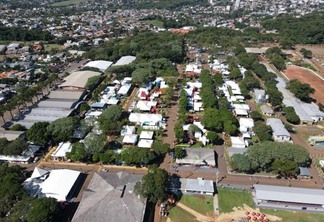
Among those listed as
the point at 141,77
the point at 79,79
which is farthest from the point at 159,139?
the point at 79,79

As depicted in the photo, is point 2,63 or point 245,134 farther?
point 2,63

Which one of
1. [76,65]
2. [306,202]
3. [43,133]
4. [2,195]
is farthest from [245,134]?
[76,65]

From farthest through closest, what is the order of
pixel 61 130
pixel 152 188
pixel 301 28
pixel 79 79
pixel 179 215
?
1. pixel 301 28
2. pixel 79 79
3. pixel 61 130
4. pixel 179 215
5. pixel 152 188

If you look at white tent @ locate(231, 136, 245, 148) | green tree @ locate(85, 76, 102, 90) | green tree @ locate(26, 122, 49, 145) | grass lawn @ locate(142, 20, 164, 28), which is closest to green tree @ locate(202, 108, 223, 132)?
white tent @ locate(231, 136, 245, 148)

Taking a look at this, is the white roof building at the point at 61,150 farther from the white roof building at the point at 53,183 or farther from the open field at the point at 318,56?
the open field at the point at 318,56

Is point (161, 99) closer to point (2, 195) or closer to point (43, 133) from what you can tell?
point (43, 133)

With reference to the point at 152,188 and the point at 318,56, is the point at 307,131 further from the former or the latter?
the point at 318,56

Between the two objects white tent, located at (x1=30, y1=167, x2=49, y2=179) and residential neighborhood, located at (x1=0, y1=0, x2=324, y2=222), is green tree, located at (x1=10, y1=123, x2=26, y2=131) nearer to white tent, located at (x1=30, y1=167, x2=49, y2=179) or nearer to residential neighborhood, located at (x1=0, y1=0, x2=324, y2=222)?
residential neighborhood, located at (x1=0, y1=0, x2=324, y2=222)
